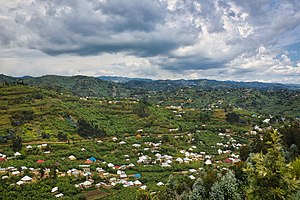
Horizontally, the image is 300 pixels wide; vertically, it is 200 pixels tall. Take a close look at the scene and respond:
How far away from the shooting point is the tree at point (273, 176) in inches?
250

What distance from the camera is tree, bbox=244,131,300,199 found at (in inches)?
250

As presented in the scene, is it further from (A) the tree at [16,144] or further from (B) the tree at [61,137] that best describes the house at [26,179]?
(B) the tree at [61,137]

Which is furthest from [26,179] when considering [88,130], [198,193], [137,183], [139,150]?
[88,130]

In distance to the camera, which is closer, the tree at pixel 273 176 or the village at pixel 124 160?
the tree at pixel 273 176

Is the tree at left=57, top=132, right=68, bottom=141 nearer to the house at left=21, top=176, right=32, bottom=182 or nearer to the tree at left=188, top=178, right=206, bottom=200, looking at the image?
the house at left=21, top=176, right=32, bottom=182

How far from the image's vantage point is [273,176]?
21.2 ft

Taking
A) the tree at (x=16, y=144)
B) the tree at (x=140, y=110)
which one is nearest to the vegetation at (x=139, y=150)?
the tree at (x=16, y=144)

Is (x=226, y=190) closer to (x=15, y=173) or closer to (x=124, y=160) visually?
(x=15, y=173)

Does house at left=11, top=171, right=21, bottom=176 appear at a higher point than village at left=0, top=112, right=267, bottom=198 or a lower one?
higher

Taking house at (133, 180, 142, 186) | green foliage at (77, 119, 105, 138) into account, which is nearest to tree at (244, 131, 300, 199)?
house at (133, 180, 142, 186)

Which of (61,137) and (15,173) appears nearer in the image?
(15,173)

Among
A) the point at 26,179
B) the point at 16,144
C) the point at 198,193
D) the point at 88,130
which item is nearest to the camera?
the point at 198,193

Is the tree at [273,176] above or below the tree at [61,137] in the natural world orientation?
above

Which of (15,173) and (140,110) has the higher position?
(140,110)
